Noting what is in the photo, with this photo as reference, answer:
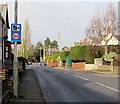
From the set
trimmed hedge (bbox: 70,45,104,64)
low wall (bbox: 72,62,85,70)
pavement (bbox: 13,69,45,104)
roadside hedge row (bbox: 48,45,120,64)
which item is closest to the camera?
pavement (bbox: 13,69,45,104)

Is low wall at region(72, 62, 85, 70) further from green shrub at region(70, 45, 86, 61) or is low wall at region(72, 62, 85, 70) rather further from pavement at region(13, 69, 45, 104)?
pavement at region(13, 69, 45, 104)

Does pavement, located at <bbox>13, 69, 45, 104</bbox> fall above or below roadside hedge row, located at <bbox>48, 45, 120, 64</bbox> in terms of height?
below

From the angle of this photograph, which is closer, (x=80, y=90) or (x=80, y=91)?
(x=80, y=91)

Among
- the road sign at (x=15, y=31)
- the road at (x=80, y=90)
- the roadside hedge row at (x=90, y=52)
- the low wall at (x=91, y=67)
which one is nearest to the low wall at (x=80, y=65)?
the roadside hedge row at (x=90, y=52)

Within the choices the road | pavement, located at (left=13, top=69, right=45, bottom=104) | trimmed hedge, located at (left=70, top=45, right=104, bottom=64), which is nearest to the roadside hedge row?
trimmed hedge, located at (left=70, top=45, right=104, bottom=64)

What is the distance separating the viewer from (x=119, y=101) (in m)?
9.17

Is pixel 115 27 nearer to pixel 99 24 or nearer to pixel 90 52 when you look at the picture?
pixel 99 24

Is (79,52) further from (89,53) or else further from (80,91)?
(80,91)

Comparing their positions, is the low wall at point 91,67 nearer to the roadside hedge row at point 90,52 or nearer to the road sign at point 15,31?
the roadside hedge row at point 90,52

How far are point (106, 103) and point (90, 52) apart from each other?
30585mm

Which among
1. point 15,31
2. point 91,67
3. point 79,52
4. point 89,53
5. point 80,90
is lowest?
point 80,90

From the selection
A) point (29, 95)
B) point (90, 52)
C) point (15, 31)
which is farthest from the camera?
point (90, 52)

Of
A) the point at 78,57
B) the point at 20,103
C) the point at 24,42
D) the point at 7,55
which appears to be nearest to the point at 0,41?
the point at 7,55

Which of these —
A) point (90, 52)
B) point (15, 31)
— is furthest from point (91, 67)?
point (15, 31)
